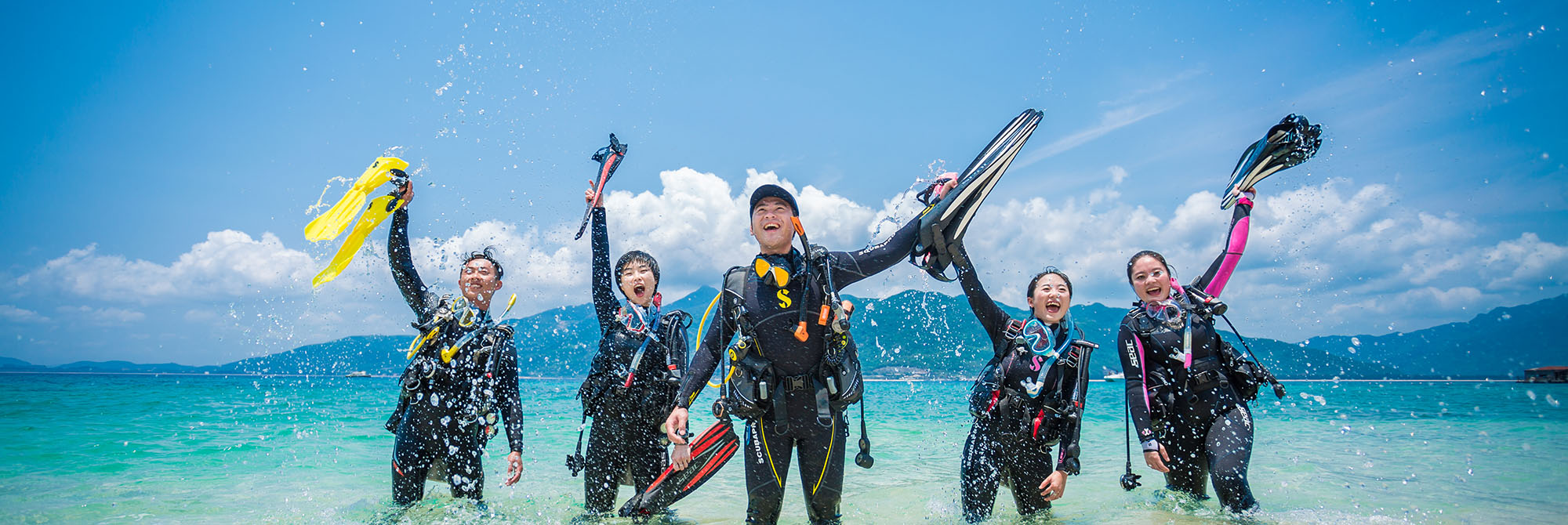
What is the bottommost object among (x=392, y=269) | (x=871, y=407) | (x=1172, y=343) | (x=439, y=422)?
(x=871, y=407)

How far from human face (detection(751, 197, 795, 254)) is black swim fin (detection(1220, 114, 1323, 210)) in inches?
151

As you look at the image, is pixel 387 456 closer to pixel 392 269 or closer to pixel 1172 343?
pixel 392 269

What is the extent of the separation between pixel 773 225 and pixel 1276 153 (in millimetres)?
4281

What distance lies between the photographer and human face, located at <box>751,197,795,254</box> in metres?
3.57

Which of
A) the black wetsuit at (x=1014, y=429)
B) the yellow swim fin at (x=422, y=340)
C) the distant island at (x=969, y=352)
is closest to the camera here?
the black wetsuit at (x=1014, y=429)

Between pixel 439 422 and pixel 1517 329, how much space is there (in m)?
244

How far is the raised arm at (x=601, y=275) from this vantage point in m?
4.79

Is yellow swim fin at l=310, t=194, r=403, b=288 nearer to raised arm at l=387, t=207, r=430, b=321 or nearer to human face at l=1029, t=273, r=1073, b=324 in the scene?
raised arm at l=387, t=207, r=430, b=321

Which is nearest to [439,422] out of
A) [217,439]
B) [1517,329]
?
[217,439]

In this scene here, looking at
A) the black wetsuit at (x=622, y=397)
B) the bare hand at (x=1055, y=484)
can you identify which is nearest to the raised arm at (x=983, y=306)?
the bare hand at (x=1055, y=484)

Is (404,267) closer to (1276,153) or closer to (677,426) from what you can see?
(677,426)

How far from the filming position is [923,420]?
20.3 meters

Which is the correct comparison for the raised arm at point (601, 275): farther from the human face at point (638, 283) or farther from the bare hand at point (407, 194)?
the bare hand at point (407, 194)

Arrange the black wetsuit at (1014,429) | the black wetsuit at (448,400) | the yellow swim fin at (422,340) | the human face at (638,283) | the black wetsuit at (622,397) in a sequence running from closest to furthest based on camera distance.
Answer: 1. the black wetsuit at (1014,429)
2. the black wetsuit at (448,400)
3. the yellow swim fin at (422,340)
4. the black wetsuit at (622,397)
5. the human face at (638,283)
